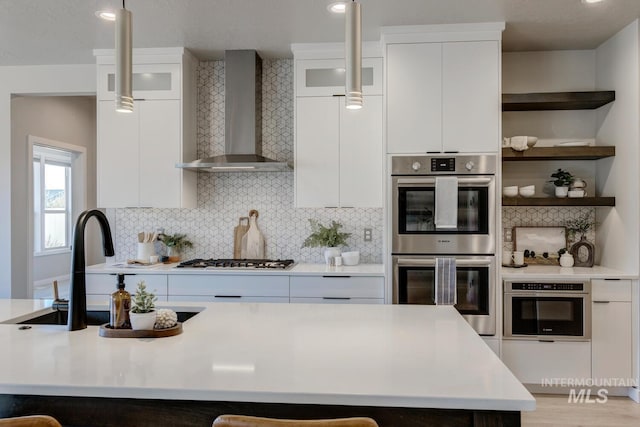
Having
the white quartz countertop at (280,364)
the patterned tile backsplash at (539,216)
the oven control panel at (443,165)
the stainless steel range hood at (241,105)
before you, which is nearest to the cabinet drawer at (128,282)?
the stainless steel range hood at (241,105)

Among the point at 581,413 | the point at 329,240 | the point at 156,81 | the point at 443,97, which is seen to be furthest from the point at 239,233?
the point at 581,413

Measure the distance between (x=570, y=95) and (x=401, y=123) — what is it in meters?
1.38

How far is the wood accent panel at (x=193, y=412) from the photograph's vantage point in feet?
4.34

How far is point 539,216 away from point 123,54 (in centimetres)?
362

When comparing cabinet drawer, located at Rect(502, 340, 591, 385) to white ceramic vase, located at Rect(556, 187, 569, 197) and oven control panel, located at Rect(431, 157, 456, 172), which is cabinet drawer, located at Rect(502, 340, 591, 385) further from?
oven control panel, located at Rect(431, 157, 456, 172)

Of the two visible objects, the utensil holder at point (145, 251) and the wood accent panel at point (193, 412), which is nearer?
the wood accent panel at point (193, 412)

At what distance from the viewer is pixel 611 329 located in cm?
358

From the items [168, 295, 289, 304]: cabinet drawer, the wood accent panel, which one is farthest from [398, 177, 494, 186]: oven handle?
the wood accent panel

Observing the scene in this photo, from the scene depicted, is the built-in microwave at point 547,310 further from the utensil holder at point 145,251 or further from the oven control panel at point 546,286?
the utensil holder at point 145,251

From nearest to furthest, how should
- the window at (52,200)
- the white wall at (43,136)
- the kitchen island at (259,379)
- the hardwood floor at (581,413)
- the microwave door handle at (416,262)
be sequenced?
the kitchen island at (259,379) → the hardwood floor at (581,413) → the microwave door handle at (416,262) → the white wall at (43,136) → the window at (52,200)

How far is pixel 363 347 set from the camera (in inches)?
66.5

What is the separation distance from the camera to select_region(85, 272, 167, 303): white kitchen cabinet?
3.86m

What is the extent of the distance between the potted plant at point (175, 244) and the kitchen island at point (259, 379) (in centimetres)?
259

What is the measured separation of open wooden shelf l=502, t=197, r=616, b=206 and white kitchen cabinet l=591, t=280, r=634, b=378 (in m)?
0.63
